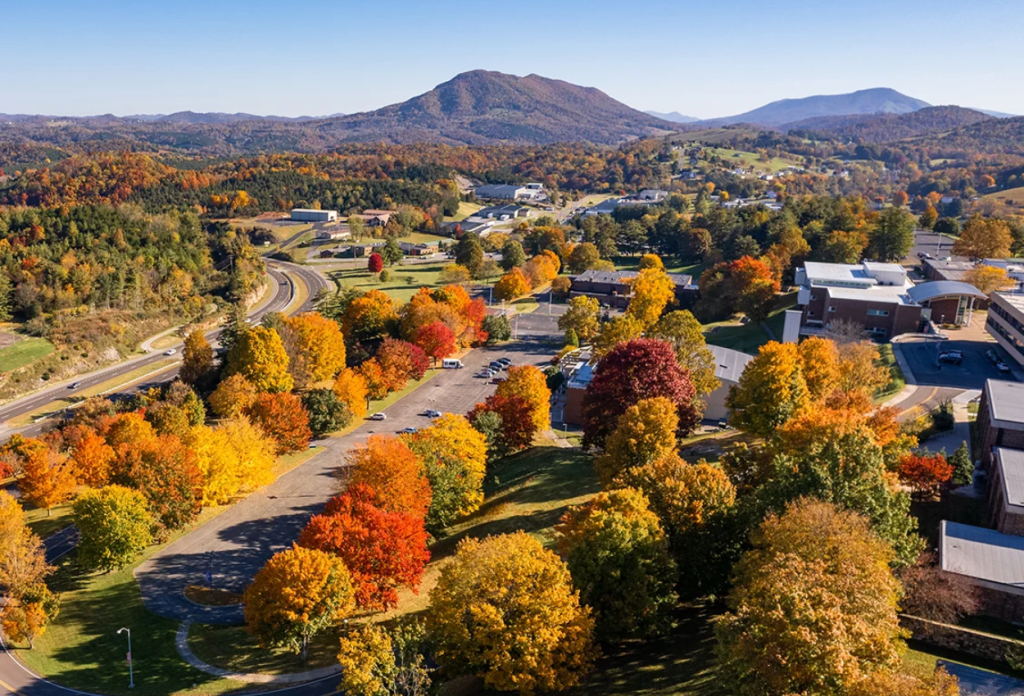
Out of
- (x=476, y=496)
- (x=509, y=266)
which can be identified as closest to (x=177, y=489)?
(x=476, y=496)

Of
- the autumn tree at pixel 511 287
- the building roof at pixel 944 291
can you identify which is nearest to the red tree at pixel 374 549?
the building roof at pixel 944 291

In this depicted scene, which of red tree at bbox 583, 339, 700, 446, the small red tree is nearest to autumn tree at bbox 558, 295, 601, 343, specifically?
red tree at bbox 583, 339, 700, 446

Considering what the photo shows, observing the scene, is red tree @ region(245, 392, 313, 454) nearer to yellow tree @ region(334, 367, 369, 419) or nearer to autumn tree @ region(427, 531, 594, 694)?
yellow tree @ region(334, 367, 369, 419)

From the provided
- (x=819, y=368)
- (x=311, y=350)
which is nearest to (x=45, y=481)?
(x=311, y=350)

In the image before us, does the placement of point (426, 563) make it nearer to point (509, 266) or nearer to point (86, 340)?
point (86, 340)

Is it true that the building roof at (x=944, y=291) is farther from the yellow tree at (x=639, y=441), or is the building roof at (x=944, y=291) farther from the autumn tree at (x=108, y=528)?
the autumn tree at (x=108, y=528)
